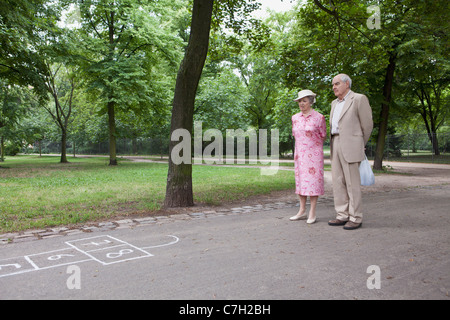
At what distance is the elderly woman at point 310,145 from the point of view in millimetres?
5945

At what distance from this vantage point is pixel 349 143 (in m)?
5.61

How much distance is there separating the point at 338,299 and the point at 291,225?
9.68 ft

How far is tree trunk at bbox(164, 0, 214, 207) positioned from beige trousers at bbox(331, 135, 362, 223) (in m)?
3.45

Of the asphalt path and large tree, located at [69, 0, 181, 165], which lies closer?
the asphalt path

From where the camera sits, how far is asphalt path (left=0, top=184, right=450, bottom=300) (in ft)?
10.7

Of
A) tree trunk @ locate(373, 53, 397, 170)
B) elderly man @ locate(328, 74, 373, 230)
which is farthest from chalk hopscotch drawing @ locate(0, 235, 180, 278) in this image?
tree trunk @ locate(373, 53, 397, 170)

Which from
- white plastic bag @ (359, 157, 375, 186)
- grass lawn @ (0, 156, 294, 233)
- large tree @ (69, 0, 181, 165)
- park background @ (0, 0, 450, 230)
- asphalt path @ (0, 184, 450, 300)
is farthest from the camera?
large tree @ (69, 0, 181, 165)

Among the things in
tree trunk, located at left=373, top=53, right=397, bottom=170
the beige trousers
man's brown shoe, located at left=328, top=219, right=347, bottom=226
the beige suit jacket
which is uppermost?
tree trunk, located at left=373, top=53, right=397, bottom=170

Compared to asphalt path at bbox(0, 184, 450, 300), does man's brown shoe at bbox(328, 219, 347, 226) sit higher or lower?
higher

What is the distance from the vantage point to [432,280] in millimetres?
3482

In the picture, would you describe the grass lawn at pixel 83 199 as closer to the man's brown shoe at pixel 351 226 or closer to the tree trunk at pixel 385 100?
the man's brown shoe at pixel 351 226

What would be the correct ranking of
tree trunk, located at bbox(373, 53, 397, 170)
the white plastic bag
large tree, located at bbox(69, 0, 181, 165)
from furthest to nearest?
large tree, located at bbox(69, 0, 181, 165), tree trunk, located at bbox(373, 53, 397, 170), the white plastic bag

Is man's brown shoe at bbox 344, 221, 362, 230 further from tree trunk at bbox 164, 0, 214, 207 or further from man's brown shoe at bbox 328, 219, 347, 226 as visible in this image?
tree trunk at bbox 164, 0, 214, 207

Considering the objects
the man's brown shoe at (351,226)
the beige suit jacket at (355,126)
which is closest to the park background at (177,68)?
the man's brown shoe at (351,226)
